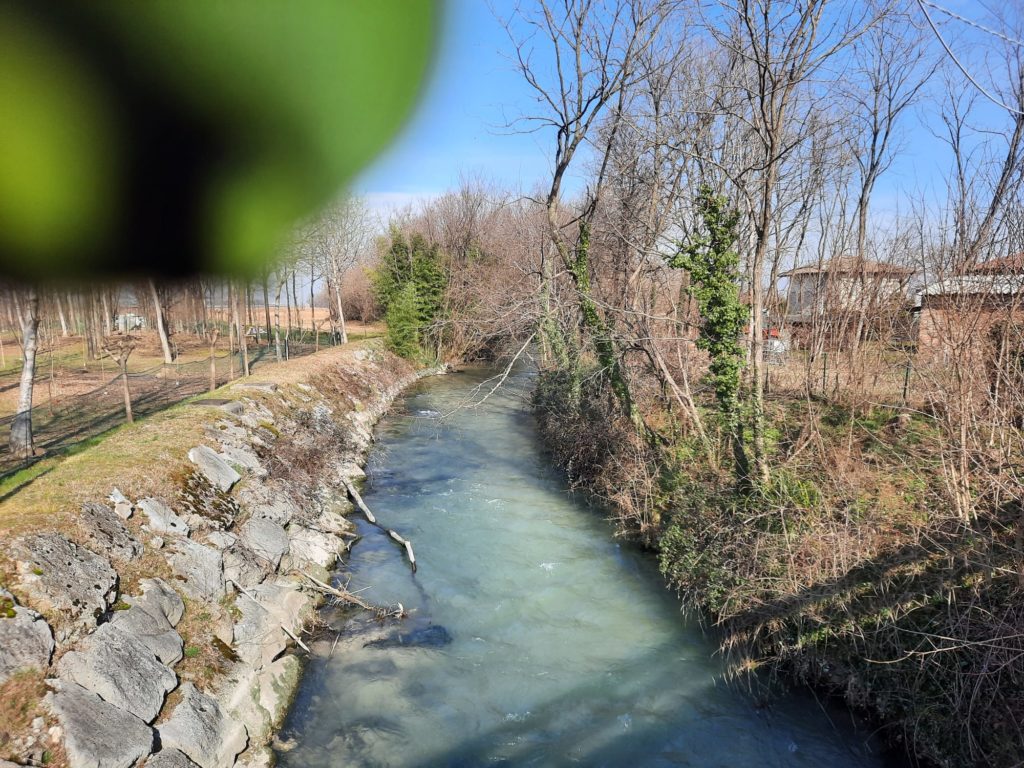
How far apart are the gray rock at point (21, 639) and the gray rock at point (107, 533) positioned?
3.72ft

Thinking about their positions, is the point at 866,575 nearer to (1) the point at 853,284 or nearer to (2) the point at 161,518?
(1) the point at 853,284

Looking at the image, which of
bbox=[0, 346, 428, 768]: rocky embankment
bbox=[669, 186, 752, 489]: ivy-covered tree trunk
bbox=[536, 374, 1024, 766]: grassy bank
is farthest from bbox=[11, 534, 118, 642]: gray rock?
bbox=[669, 186, 752, 489]: ivy-covered tree trunk

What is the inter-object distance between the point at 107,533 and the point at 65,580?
0.90 m

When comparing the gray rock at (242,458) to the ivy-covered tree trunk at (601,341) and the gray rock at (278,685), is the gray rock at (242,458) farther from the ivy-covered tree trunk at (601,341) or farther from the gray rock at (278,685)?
the ivy-covered tree trunk at (601,341)

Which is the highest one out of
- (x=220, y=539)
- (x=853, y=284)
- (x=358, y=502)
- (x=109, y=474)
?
(x=853, y=284)

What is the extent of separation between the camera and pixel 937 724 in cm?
477

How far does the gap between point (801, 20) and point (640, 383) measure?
6.37 metres

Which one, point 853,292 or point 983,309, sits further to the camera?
point 853,292

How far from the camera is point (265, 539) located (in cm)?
699

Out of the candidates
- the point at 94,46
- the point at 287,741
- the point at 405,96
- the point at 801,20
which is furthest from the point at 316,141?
the point at 801,20

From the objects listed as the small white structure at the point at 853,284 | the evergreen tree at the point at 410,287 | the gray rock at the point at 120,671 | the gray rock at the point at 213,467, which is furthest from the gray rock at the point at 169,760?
the evergreen tree at the point at 410,287

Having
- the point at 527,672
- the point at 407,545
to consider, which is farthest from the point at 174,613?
the point at 407,545

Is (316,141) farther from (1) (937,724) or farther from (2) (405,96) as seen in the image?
(1) (937,724)

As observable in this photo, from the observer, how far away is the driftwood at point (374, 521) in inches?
316
